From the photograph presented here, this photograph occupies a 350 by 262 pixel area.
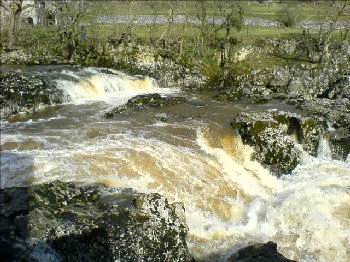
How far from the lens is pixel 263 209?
1617cm

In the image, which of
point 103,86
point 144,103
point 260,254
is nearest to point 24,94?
point 103,86

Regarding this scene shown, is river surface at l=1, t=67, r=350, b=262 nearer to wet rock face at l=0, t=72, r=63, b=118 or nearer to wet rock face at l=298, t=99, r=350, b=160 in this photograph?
wet rock face at l=298, t=99, r=350, b=160

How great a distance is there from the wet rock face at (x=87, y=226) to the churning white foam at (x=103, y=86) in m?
13.6

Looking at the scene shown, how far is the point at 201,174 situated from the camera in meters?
16.8

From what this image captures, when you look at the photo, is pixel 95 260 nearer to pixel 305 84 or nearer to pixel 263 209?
pixel 263 209

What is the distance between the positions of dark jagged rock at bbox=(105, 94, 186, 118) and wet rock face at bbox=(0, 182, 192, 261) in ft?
32.7

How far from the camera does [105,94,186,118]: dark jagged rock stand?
2309 centimetres

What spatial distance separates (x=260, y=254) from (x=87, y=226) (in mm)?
4048

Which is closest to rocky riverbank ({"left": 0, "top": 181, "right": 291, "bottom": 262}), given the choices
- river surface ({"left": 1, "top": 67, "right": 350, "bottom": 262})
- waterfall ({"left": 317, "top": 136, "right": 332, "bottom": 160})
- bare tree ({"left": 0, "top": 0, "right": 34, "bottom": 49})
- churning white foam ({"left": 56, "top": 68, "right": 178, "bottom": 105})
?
river surface ({"left": 1, "top": 67, "right": 350, "bottom": 262})

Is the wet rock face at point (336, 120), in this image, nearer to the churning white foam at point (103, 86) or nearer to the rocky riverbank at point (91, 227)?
the churning white foam at point (103, 86)

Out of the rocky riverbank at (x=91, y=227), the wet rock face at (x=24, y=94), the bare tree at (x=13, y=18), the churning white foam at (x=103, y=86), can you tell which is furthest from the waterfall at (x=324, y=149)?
the bare tree at (x=13, y=18)

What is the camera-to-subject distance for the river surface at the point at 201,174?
576 inches

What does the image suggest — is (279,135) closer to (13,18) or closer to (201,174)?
(201,174)

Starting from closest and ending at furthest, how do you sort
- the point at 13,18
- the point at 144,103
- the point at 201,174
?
the point at 201,174 → the point at 144,103 → the point at 13,18
